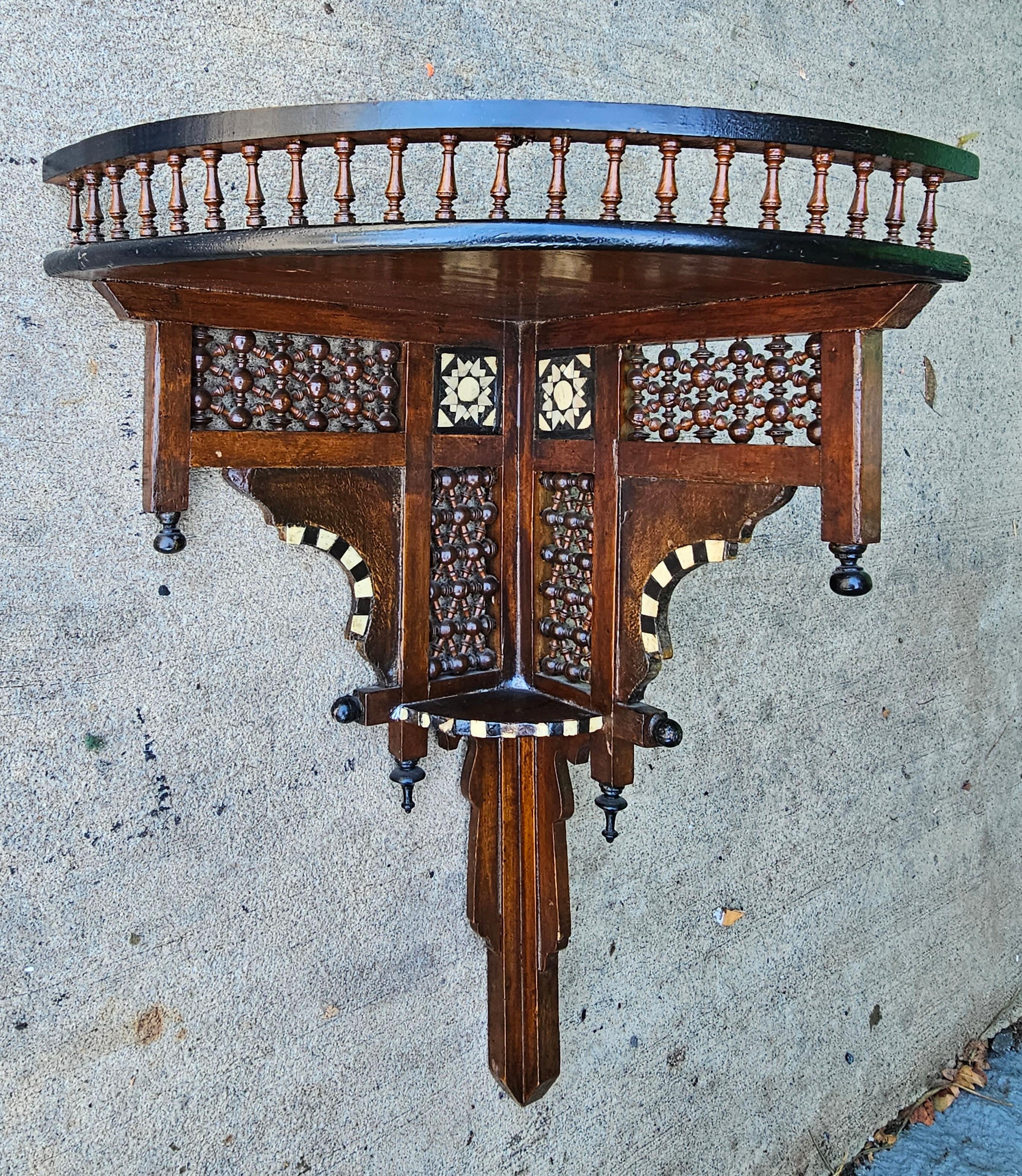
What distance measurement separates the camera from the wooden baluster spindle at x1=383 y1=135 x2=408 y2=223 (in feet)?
2.75

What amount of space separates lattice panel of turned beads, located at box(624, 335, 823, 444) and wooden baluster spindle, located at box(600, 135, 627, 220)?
39 centimetres

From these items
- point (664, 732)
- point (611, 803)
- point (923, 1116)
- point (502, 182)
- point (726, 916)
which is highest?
point (502, 182)

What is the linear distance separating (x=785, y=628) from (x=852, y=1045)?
94 centimetres

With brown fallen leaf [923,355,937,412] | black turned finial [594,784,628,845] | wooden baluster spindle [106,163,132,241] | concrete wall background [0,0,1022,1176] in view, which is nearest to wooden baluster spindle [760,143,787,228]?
wooden baluster spindle [106,163,132,241]

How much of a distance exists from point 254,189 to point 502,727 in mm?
668

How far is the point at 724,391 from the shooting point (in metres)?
1.25

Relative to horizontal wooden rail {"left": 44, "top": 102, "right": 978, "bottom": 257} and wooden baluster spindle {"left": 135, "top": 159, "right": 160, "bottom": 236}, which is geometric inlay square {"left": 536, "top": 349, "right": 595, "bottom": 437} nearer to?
horizontal wooden rail {"left": 44, "top": 102, "right": 978, "bottom": 257}

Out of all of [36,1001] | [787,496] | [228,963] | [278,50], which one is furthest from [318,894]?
[278,50]

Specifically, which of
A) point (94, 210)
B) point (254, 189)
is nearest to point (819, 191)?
point (254, 189)

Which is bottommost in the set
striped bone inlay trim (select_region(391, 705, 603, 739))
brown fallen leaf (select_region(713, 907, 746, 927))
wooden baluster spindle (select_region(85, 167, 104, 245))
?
brown fallen leaf (select_region(713, 907, 746, 927))

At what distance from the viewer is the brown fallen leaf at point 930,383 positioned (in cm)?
214

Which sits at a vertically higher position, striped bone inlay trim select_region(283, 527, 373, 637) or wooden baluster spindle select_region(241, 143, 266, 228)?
wooden baluster spindle select_region(241, 143, 266, 228)

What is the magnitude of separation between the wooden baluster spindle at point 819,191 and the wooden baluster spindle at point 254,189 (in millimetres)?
476

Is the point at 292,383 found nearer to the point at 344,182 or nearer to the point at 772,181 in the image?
the point at 344,182
